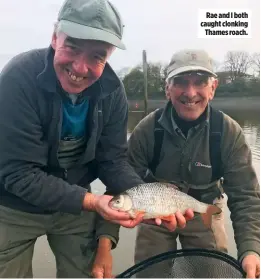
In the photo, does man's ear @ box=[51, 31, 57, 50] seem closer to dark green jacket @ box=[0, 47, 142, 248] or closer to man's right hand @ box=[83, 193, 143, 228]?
dark green jacket @ box=[0, 47, 142, 248]

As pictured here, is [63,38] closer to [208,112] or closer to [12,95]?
[12,95]

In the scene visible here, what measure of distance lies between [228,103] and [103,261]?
13.3 meters

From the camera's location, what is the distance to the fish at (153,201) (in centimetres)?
200

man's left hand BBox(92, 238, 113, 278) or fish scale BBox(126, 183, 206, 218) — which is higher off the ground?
fish scale BBox(126, 183, 206, 218)

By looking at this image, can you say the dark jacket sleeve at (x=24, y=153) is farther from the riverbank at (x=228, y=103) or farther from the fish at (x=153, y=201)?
the riverbank at (x=228, y=103)

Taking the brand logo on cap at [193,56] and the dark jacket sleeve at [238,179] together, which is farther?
the brand logo on cap at [193,56]

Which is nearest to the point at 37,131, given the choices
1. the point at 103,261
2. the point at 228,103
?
the point at 103,261

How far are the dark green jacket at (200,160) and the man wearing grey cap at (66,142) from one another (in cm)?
33

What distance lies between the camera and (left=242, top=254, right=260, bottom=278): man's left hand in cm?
188

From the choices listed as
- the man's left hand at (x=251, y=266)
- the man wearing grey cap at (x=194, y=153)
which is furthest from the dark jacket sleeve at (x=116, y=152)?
the man's left hand at (x=251, y=266)

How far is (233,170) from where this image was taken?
2.46 meters

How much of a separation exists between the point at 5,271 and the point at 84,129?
88 centimetres

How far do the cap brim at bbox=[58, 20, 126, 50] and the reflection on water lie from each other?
14.8 feet

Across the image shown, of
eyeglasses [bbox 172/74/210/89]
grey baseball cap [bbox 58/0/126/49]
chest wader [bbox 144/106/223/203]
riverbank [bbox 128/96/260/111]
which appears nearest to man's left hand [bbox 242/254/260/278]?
chest wader [bbox 144/106/223/203]
